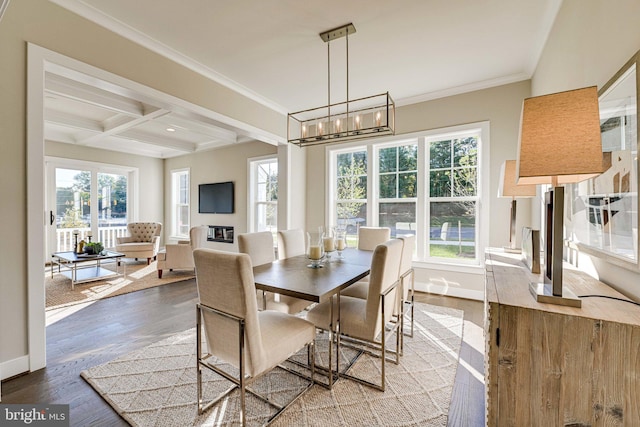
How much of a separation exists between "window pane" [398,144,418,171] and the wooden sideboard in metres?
3.28

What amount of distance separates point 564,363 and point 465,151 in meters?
3.36

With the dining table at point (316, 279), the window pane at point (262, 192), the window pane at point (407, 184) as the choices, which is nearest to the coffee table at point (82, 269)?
the window pane at point (262, 192)

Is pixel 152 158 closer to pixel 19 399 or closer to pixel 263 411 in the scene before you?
pixel 19 399

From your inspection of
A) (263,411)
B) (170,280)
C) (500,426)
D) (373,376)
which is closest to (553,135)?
(500,426)

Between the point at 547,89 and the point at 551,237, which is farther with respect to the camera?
the point at 547,89

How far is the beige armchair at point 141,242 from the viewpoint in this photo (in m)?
5.66

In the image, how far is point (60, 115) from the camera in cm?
474

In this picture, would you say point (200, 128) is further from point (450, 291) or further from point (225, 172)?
point (450, 291)

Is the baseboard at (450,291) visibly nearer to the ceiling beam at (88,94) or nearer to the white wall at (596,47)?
the white wall at (596,47)

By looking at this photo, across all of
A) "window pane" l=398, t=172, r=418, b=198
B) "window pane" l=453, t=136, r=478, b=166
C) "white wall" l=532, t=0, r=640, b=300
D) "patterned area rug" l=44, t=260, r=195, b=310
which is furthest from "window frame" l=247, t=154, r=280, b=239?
"white wall" l=532, t=0, r=640, b=300

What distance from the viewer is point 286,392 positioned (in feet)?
6.20

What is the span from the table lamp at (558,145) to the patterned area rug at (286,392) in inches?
46.3

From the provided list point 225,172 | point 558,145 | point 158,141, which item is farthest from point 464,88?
point 158,141

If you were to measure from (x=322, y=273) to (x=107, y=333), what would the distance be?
2.35 meters
